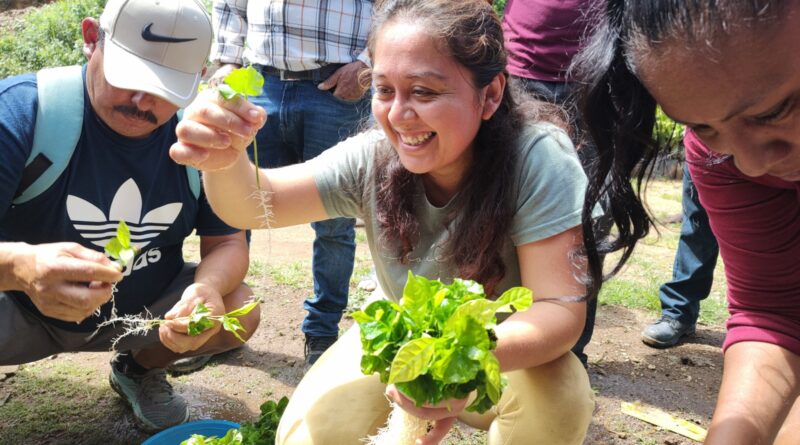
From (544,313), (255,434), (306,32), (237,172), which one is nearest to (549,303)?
(544,313)

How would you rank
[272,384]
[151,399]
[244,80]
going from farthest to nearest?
[272,384] < [151,399] < [244,80]

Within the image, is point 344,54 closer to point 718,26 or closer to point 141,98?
point 141,98

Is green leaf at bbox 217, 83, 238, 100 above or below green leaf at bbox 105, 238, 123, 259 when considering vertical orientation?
above

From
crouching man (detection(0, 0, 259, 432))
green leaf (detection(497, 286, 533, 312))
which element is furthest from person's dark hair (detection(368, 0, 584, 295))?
crouching man (detection(0, 0, 259, 432))

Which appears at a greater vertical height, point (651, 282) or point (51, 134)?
point (51, 134)

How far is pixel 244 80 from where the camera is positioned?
1660mm

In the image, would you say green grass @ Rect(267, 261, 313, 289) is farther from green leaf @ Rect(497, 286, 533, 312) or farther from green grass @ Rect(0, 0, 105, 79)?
green grass @ Rect(0, 0, 105, 79)

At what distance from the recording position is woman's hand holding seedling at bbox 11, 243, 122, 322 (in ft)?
6.00

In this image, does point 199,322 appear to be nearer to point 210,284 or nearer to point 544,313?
point 210,284

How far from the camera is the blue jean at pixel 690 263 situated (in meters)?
3.46

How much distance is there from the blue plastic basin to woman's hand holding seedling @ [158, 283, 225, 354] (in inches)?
11.7

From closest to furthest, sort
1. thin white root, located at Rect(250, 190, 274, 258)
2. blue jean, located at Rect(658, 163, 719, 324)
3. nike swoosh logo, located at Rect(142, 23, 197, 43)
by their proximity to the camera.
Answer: thin white root, located at Rect(250, 190, 274, 258) < nike swoosh logo, located at Rect(142, 23, 197, 43) < blue jean, located at Rect(658, 163, 719, 324)

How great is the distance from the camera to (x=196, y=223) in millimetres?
2605

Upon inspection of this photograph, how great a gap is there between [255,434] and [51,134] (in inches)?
44.0
